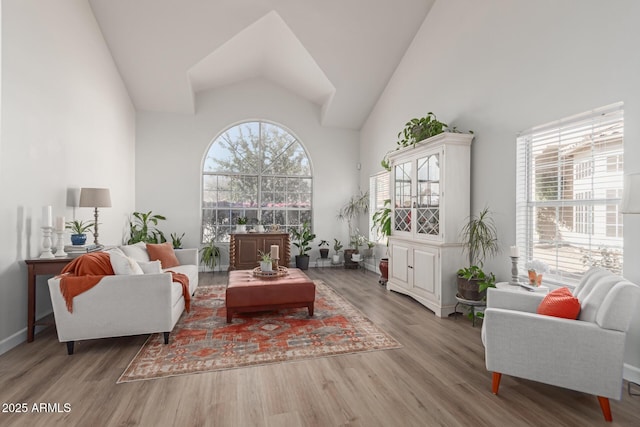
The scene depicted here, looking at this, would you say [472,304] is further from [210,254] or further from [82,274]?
[210,254]

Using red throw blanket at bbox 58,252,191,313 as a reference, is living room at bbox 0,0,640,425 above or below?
above

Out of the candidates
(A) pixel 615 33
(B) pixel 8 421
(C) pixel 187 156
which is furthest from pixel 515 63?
(C) pixel 187 156

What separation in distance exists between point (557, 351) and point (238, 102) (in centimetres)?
662

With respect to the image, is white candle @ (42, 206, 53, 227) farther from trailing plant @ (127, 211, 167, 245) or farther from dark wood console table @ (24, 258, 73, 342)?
trailing plant @ (127, 211, 167, 245)

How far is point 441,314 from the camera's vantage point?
377cm

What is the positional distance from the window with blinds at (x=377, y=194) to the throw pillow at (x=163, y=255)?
12.2 feet

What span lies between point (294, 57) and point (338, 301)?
4.28m

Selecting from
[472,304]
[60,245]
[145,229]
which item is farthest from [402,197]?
[145,229]

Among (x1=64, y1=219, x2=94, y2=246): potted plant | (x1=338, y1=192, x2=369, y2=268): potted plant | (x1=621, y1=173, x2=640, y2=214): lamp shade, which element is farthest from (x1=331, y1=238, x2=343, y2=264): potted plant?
(x1=621, y1=173, x2=640, y2=214): lamp shade

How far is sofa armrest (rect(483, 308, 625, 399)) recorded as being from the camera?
1910mm

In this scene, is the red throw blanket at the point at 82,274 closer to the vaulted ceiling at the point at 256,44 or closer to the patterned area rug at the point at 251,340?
the patterned area rug at the point at 251,340

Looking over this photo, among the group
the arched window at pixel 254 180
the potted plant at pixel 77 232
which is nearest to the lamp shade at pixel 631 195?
the potted plant at pixel 77 232

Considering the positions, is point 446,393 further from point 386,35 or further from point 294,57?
point 294,57

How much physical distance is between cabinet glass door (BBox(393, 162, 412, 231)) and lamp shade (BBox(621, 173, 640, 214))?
8.67 feet
